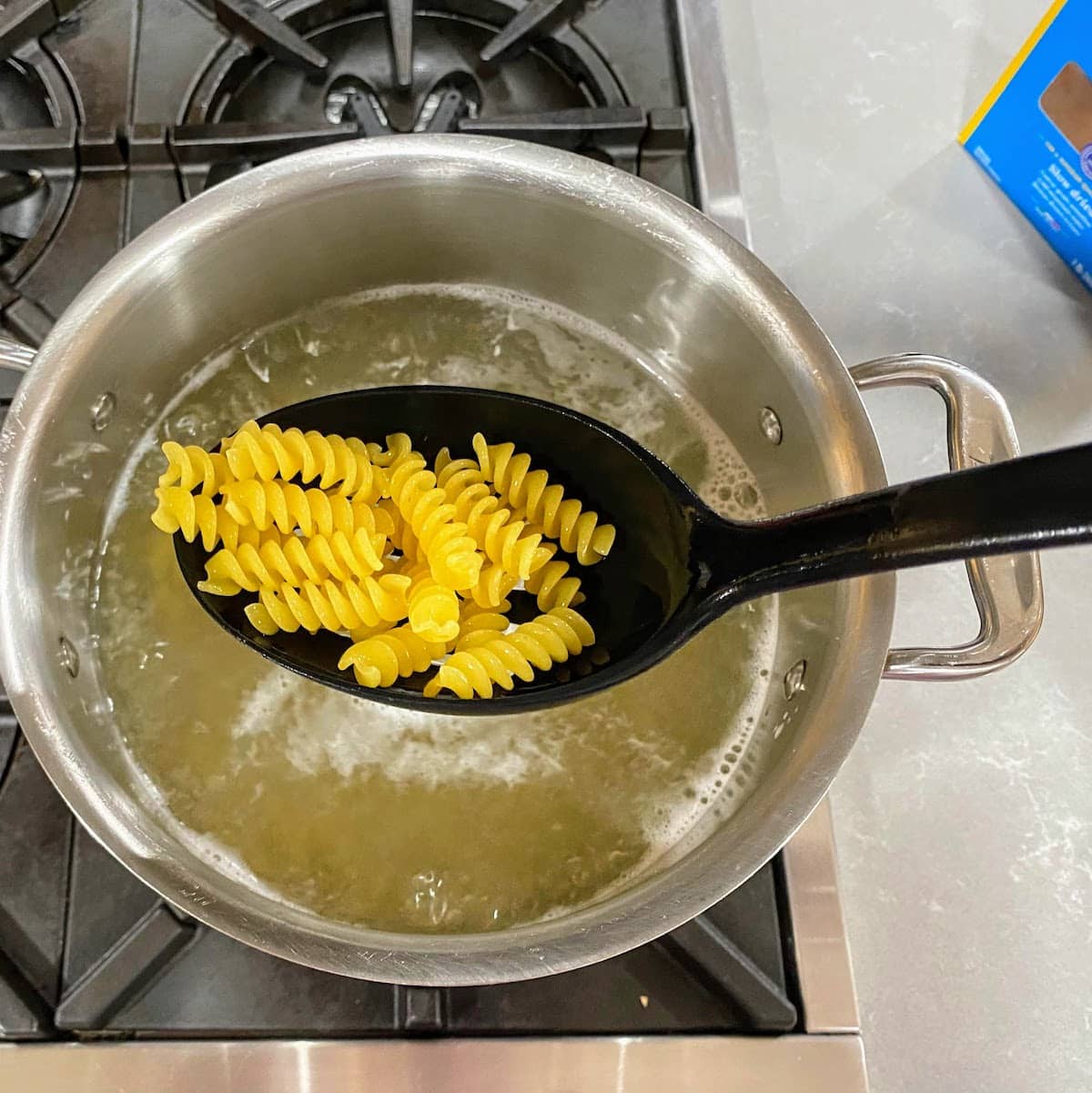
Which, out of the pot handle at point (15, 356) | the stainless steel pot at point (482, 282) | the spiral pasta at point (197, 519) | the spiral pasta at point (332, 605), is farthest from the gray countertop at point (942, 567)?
the pot handle at point (15, 356)

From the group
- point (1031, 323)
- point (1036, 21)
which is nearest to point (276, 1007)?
point (1031, 323)

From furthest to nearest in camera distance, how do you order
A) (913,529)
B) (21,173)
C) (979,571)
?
(21,173)
(979,571)
(913,529)

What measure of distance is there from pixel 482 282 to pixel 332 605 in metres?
0.50

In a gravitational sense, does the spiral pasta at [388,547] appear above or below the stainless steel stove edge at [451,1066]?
above

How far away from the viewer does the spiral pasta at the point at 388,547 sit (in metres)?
0.92

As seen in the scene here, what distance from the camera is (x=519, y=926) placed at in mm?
900

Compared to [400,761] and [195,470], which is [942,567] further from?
[195,470]

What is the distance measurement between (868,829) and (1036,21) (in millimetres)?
1294

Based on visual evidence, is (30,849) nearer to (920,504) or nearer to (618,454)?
(618,454)

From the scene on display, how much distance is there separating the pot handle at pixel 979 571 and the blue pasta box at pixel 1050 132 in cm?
54

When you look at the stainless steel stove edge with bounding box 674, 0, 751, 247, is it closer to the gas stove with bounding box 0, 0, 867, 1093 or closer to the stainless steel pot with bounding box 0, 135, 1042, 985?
the gas stove with bounding box 0, 0, 867, 1093

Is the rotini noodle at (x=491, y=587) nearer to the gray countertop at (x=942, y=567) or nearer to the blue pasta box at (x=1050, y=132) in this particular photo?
the gray countertop at (x=942, y=567)

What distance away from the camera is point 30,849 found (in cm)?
95

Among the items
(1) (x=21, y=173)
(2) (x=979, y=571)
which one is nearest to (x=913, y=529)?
(2) (x=979, y=571)
